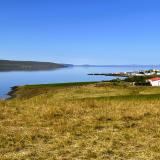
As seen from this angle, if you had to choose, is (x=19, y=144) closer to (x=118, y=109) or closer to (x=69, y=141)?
(x=69, y=141)

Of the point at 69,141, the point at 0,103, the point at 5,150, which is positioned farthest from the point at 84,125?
the point at 0,103

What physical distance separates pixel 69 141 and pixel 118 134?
1816 mm

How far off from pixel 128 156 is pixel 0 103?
13.1 m

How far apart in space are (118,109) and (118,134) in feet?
19.8

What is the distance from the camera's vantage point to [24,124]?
15.0 meters

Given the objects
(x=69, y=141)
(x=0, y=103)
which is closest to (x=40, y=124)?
(x=69, y=141)

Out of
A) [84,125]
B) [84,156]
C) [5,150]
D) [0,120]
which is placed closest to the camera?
[84,156]

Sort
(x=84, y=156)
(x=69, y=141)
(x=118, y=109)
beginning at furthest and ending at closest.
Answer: (x=118, y=109) < (x=69, y=141) < (x=84, y=156)

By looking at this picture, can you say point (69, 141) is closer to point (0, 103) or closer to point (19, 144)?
point (19, 144)

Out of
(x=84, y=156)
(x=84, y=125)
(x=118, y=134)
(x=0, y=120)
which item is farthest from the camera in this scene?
(x=0, y=120)

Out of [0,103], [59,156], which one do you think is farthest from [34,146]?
[0,103]

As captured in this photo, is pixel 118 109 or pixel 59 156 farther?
pixel 118 109

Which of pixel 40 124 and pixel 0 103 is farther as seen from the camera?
pixel 0 103

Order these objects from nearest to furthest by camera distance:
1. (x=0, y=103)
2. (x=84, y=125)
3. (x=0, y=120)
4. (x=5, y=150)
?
(x=5, y=150) < (x=84, y=125) < (x=0, y=120) < (x=0, y=103)
